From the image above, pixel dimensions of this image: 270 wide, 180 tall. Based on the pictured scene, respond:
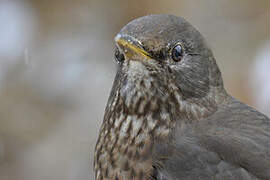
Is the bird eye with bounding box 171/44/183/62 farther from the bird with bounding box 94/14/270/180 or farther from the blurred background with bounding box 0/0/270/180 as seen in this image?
the blurred background with bounding box 0/0/270/180

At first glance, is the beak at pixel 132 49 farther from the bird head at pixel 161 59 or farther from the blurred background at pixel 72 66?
the blurred background at pixel 72 66

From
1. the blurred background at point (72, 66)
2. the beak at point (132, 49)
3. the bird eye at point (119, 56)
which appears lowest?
the blurred background at point (72, 66)

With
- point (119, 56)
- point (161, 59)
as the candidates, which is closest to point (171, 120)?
point (161, 59)

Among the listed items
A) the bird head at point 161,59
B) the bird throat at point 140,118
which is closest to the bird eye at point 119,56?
the bird head at point 161,59

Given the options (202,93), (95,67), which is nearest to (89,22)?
(95,67)

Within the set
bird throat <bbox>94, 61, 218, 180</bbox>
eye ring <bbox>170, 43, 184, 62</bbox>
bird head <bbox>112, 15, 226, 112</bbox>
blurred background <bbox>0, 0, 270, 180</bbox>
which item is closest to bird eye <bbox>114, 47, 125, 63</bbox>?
bird head <bbox>112, 15, 226, 112</bbox>

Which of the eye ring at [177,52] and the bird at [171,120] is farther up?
the eye ring at [177,52]

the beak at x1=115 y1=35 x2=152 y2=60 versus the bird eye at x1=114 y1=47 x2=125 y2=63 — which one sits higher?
Answer: the beak at x1=115 y1=35 x2=152 y2=60
